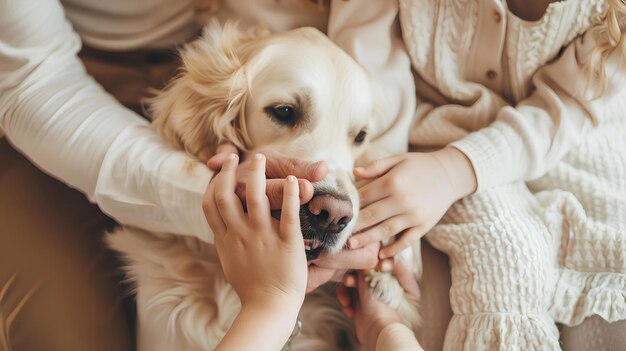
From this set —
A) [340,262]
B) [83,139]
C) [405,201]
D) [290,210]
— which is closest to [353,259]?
[340,262]

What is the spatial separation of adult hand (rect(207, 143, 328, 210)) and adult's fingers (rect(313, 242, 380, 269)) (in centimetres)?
13

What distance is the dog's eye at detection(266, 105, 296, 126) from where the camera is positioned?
896 millimetres

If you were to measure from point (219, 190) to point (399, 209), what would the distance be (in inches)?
11.7

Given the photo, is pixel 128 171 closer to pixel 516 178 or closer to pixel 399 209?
pixel 399 209

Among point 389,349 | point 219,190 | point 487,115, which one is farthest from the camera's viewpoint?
point 487,115

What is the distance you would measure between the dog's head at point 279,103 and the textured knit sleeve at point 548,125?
8.7 inches

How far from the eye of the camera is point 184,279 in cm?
99

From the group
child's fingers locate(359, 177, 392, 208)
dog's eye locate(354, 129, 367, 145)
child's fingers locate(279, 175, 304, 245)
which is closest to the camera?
child's fingers locate(279, 175, 304, 245)

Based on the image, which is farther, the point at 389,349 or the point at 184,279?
the point at 184,279

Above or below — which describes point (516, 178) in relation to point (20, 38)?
below

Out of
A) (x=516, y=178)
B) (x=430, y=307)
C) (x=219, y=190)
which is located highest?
(x=219, y=190)

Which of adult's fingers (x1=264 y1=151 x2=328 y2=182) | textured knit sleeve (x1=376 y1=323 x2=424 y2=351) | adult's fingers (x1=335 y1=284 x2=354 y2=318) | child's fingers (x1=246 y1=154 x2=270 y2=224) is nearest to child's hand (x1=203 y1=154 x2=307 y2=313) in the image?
child's fingers (x1=246 y1=154 x2=270 y2=224)

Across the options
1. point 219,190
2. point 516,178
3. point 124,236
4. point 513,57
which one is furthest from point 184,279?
point 513,57

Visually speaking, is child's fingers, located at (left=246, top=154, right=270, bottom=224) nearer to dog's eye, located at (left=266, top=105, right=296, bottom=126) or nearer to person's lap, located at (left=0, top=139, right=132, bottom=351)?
dog's eye, located at (left=266, top=105, right=296, bottom=126)
